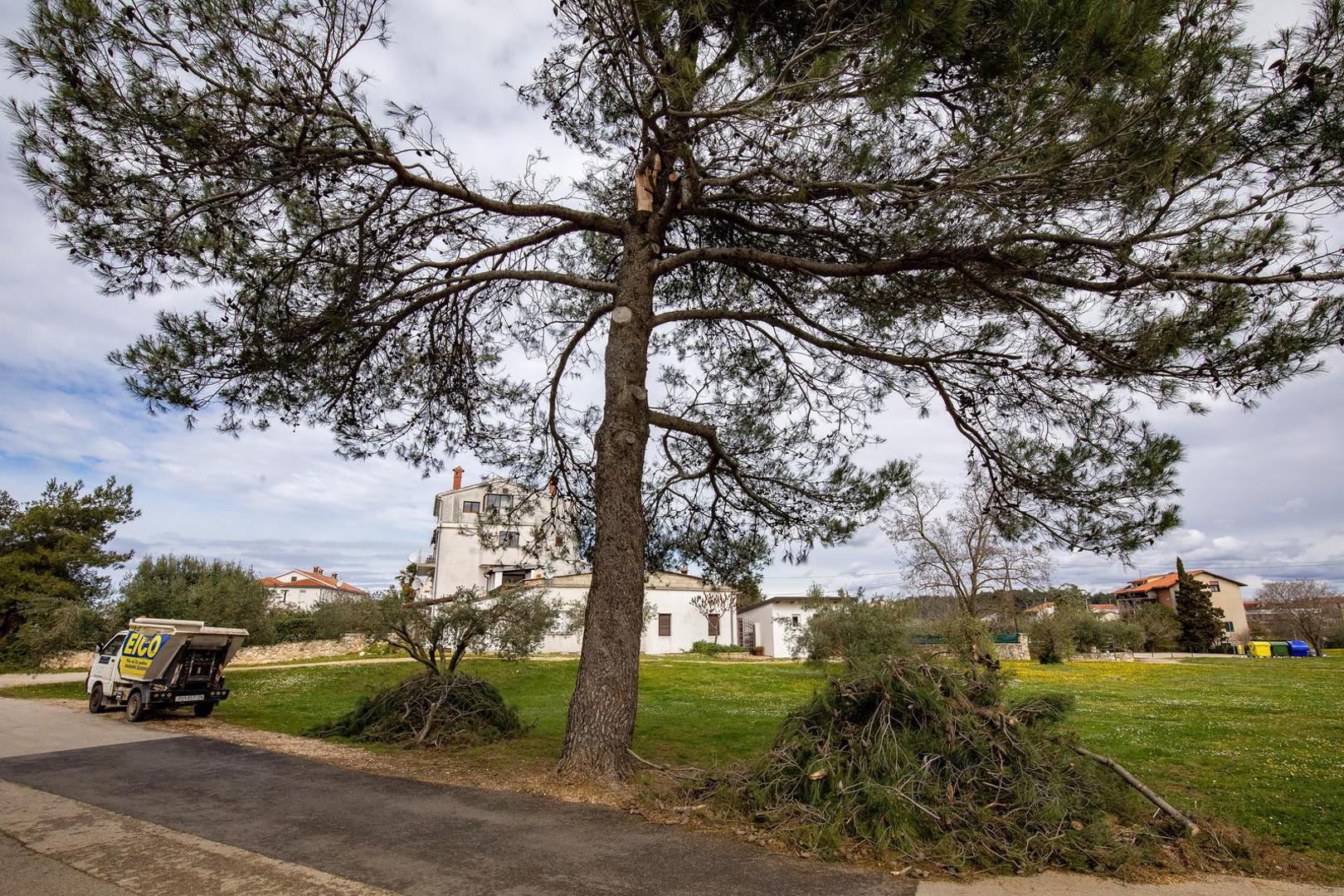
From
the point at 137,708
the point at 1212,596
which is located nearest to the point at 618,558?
the point at 137,708

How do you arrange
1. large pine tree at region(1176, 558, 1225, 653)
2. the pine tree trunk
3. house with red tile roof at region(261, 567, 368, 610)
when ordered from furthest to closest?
house with red tile roof at region(261, 567, 368, 610) → large pine tree at region(1176, 558, 1225, 653) → the pine tree trunk

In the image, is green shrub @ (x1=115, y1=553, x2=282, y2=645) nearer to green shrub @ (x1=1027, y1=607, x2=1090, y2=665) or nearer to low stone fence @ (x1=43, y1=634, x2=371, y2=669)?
low stone fence @ (x1=43, y1=634, x2=371, y2=669)

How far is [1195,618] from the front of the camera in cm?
5000

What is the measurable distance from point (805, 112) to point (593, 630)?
5162mm

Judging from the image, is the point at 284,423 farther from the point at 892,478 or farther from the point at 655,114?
the point at 892,478

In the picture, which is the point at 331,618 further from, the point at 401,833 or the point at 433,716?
the point at 401,833

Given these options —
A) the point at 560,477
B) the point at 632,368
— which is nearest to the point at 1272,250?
the point at 632,368

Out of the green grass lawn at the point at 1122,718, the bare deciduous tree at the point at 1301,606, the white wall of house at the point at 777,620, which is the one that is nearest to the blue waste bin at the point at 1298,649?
the bare deciduous tree at the point at 1301,606

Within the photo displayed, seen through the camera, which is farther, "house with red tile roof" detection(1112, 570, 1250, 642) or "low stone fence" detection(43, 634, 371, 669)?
"house with red tile roof" detection(1112, 570, 1250, 642)

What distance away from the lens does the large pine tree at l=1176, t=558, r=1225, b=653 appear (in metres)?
49.5

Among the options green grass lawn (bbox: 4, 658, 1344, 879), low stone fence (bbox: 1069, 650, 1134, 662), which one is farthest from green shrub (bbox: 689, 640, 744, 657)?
low stone fence (bbox: 1069, 650, 1134, 662)

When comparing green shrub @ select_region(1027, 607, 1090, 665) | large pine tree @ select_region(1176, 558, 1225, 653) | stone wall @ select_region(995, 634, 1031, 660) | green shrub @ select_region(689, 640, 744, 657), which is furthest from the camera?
large pine tree @ select_region(1176, 558, 1225, 653)

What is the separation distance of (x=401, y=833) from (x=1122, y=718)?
1226 cm

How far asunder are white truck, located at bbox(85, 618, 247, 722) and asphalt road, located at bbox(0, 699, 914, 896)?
5323 mm
